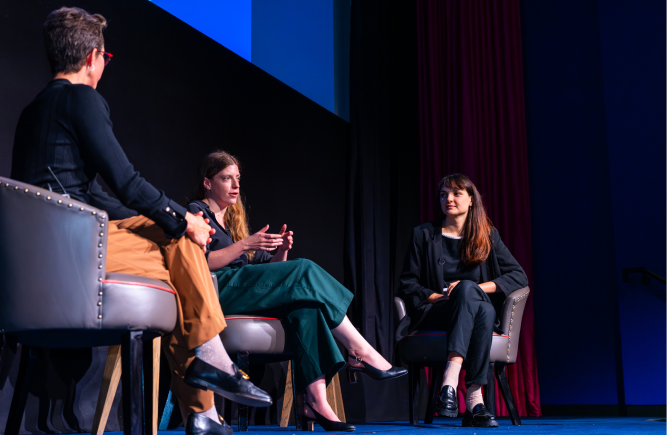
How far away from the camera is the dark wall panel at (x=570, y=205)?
4332mm

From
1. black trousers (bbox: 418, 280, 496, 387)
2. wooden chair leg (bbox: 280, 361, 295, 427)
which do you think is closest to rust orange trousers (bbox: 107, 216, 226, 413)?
black trousers (bbox: 418, 280, 496, 387)

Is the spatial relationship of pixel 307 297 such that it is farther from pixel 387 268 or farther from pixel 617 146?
pixel 617 146

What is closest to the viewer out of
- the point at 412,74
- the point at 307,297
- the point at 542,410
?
the point at 307,297

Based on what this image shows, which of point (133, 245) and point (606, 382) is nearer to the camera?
point (133, 245)

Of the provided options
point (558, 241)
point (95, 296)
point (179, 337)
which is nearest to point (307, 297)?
point (179, 337)

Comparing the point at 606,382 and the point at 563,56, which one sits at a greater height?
the point at 563,56

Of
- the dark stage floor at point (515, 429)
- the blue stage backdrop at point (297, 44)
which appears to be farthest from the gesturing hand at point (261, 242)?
the blue stage backdrop at point (297, 44)

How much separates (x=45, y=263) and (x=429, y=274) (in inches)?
87.6

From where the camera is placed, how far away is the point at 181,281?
1647 mm

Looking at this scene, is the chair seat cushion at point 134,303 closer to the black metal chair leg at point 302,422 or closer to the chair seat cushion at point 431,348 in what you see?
the black metal chair leg at point 302,422

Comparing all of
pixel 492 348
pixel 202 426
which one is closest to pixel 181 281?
pixel 202 426

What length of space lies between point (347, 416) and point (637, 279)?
6.95 ft

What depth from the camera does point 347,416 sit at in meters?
3.82

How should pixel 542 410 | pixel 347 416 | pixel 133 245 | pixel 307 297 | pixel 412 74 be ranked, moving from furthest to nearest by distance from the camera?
1. pixel 412 74
2. pixel 542 410
3. pixel 347 416
4. pixel 307 297
5. pixel 133 245
